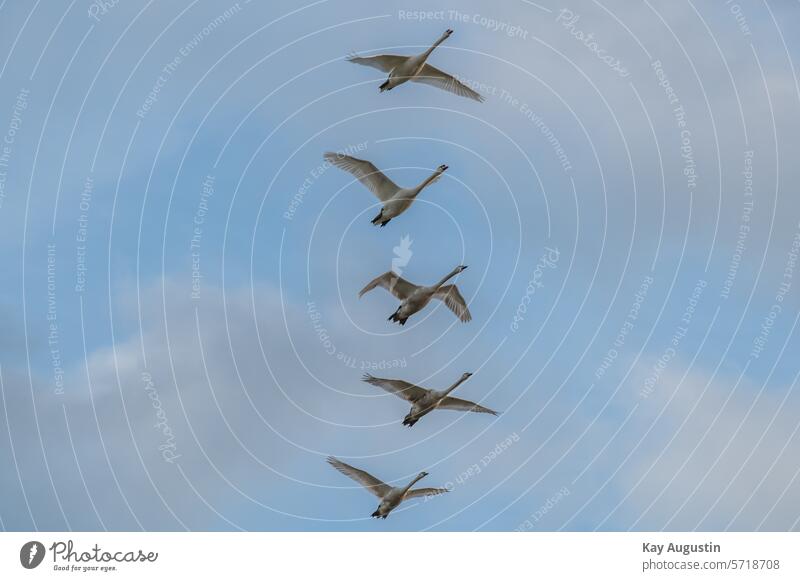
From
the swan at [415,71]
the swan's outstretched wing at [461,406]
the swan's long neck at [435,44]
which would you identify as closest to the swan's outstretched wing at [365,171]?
the swan at [415,71]

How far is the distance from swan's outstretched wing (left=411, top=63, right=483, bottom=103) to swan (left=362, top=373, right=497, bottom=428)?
44.8ft

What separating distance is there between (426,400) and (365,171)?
37.8ft

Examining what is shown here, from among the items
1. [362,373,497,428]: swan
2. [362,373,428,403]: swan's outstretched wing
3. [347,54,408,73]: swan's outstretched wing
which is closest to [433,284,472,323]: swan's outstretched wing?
[362,373,497,428]: swan

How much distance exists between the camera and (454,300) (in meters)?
75.3

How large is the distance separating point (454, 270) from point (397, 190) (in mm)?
5452

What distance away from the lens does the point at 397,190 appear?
71812mm

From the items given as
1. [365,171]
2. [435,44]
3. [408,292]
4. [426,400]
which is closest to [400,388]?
[426,400]

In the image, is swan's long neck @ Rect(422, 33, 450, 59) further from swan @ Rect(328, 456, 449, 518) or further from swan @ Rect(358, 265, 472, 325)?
swan @ Rect(328, 456, 449, 518)

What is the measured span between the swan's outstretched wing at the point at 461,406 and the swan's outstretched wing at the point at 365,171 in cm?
1058

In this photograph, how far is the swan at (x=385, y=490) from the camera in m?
70.6

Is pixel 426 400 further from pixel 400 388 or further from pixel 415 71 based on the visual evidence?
pixel 415 71
